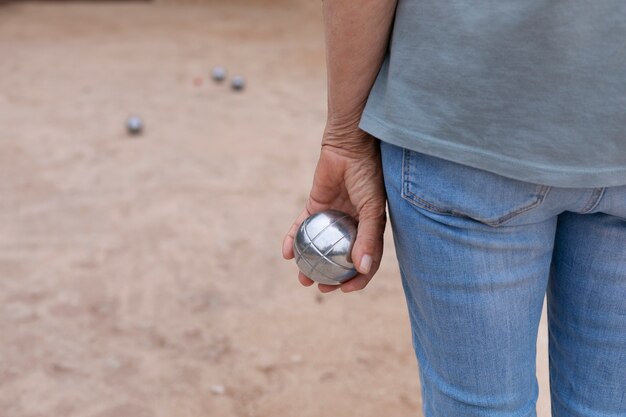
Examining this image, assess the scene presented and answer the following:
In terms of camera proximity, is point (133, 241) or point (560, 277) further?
point (133, 241)

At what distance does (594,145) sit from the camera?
957 mm

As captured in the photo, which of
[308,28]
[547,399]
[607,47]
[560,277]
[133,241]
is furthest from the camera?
[308,28]

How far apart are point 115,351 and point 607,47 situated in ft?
6.71

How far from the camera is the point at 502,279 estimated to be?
3.43ft

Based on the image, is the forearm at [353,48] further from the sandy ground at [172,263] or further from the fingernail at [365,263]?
the sandy ground at [172,263]

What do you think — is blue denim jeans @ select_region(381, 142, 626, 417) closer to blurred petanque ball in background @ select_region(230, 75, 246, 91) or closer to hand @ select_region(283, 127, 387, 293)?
hand @ select_region(283, 127, 387, 293)

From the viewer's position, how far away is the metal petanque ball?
4.00 ft

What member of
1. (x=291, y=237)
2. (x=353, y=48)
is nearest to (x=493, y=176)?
(x=353, y=48)

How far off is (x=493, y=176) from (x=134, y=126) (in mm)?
3525

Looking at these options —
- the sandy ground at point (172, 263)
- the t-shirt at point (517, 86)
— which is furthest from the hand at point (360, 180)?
the sandy ground at point (172, 263)

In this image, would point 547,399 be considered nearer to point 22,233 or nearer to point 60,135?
point 22,233

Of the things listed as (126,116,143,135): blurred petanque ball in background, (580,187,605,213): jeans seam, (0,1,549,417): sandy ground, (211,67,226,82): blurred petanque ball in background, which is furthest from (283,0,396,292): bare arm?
(211,67,226,82): blurred petanque ball in background

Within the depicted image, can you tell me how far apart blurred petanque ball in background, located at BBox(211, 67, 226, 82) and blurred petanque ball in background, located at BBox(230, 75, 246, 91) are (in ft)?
0.40

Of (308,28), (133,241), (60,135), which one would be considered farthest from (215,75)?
(133,241)
